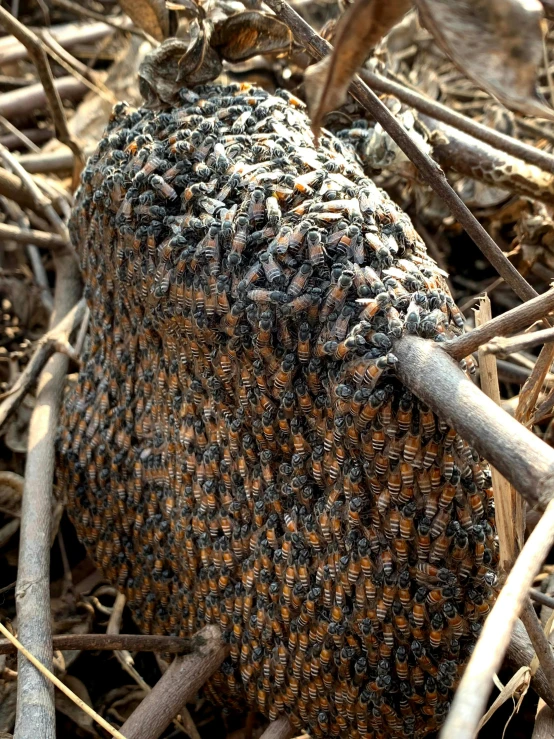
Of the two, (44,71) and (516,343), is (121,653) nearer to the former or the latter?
(516,343)

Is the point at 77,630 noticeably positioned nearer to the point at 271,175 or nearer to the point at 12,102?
the point at 271,175

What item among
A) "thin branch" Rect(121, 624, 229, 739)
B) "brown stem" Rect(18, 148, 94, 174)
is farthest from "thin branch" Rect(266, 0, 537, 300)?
"brown stem" Rect(18, 148, 94, 174)

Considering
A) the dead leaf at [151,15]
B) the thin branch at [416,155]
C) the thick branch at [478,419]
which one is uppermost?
the dead leaf at [151,15]

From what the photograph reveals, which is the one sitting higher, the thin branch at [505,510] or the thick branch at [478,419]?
the thick branch at [478,419]

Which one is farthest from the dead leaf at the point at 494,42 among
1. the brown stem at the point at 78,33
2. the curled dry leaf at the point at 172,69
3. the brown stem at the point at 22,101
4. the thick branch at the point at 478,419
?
the brown stem at the point at 78,33

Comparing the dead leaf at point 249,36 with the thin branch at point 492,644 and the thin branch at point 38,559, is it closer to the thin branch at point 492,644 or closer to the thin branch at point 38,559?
the thin branch at point 38,559

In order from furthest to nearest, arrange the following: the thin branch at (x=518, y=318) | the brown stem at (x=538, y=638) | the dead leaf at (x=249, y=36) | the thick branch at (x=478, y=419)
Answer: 1. the dead leaf at (x=249, y=36)
2. the brown stem at (x=538, y=638)
3. the thin branch at (x=518, y=318)
4. the thick branch at (x=478, y=419)
